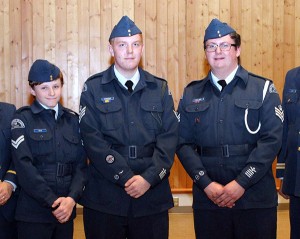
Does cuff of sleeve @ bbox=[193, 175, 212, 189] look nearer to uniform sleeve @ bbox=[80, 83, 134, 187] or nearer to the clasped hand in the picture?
the clasped hand

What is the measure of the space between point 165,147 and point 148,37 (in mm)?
2915

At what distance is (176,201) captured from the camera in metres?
5.55

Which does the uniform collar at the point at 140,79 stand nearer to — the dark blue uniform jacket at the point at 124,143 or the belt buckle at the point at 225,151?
the dark blue uniform jacket at the point at 124,143

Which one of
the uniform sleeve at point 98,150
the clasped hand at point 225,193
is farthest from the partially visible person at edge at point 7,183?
the clasped hand at point 225,193

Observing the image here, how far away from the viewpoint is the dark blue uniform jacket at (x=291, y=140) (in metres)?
2.95

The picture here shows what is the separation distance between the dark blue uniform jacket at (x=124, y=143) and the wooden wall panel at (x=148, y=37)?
8.61 feet

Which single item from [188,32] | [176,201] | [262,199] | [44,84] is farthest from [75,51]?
[262,199]

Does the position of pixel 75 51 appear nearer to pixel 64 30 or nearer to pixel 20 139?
pixel 64 30

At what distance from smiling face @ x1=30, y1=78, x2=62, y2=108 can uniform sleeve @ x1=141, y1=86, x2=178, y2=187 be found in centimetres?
68

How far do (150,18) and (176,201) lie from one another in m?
2.16

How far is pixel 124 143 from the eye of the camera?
9.00 feet

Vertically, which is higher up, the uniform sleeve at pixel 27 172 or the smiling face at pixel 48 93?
the smiling face at pixel 48 93

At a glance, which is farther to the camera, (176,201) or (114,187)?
(176,201)

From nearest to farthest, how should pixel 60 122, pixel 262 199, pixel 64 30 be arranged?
pixel 262 199
pixel 60 122
pixel 64 30
